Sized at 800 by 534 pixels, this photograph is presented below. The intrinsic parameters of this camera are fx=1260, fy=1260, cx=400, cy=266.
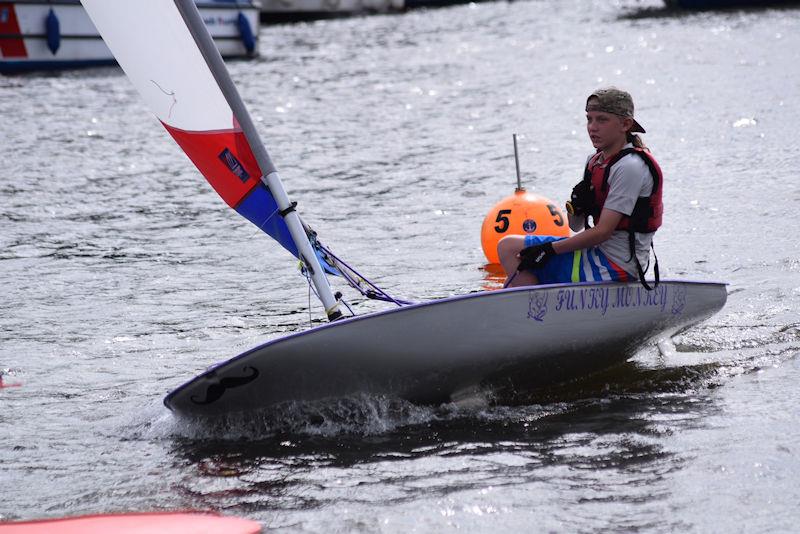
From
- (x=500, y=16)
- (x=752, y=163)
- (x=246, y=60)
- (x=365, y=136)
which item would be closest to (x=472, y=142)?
(x=365, y=136)

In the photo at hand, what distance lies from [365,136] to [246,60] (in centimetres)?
1182

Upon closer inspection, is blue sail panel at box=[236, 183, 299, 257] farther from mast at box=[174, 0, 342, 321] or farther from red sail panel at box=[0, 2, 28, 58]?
red sail panel at box=[0, 2, 28, 58]

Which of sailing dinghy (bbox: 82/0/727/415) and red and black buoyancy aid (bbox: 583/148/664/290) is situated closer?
sailing dinghy (bbox: 82/0/727/415)

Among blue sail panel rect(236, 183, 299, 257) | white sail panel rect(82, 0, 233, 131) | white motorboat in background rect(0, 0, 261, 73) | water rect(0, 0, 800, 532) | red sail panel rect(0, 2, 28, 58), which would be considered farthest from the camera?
white motorboat in background rect(0, 0, 261, 73)

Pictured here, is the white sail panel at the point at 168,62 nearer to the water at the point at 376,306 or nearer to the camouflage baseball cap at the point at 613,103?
the water at the point at 376,306

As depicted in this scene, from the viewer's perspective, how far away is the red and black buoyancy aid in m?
5.67

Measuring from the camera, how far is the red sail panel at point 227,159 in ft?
19.0

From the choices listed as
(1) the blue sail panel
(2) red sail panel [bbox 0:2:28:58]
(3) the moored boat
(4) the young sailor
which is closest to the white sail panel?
(1) the blue sail panel

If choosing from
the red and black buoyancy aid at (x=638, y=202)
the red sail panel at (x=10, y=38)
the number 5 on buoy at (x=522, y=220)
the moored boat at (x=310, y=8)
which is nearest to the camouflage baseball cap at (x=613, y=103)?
the red and black buoyancy aid at (x=638, y=202)

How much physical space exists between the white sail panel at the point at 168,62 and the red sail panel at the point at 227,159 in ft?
0.14

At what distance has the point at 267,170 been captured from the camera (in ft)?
19.0

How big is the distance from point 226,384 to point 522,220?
3663 millimetres

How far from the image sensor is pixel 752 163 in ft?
39.6

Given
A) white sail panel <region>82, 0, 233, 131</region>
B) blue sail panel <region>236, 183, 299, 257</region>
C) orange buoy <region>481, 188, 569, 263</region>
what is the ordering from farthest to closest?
orange buoy <region>481, 188, 569, 263</region>
blue sail panel <region>236, 183, 299, 257</region>
white sail panel <region>82, 0, 233, 131</region>
